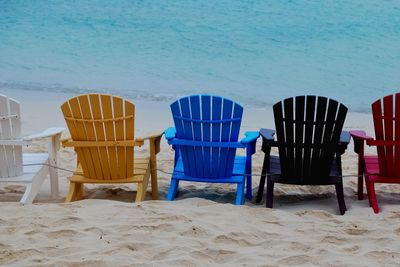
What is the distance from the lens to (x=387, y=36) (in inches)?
728

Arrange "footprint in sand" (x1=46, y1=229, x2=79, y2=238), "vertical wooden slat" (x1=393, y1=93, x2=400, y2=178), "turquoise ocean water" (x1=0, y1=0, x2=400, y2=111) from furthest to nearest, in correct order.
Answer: "turquoise ocean water" (x1=0, y1=0, x2=400, y2=111) < "vertical wooden slat" (x1=393, y1=93, x2=400, y2=178) < "footprint in sand" (x1=46, y1=229, x2=79, y2=238)

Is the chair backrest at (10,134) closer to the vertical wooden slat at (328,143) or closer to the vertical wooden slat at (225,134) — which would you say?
the vertical wooden slat at (225,134)

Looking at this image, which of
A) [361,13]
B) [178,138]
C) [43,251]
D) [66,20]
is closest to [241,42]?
[361,13]

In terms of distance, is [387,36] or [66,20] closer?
[387,36]

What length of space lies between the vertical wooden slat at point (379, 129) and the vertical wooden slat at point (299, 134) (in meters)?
0.52

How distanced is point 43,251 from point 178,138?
1.61 meters

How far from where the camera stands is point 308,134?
4.56 m

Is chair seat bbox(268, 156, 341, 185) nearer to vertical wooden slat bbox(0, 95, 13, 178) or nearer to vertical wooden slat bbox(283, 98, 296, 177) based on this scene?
vertical wooden slat bbox(283, 98, 296, 177)

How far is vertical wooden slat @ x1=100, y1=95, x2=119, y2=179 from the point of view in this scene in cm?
462

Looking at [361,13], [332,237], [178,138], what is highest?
[361,13]

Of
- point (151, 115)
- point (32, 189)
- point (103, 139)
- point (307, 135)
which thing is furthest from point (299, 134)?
point (151, 115)

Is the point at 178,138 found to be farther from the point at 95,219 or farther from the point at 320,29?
the point at 320,29

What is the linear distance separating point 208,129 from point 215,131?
0.17 ft

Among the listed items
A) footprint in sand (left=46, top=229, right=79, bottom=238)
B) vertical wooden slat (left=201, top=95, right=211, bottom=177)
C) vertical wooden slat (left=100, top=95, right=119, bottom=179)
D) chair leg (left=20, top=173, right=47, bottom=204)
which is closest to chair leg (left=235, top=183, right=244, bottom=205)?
vertical wooden slat (left=201, top=95, right=211, bottom=177)
